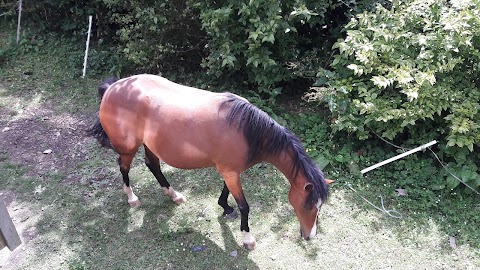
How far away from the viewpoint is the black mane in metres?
3.06

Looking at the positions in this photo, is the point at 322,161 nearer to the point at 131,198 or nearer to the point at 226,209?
the point at 226,209

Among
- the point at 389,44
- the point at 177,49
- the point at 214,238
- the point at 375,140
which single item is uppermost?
the point at 389,44

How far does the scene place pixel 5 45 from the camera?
709 centimetres

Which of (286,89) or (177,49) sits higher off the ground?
(177,49)

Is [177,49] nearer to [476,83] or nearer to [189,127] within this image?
[189,127]

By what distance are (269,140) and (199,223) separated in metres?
1.23

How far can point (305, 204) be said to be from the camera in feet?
10.2

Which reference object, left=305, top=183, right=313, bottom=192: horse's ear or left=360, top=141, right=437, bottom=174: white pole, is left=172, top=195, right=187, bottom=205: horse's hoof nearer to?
left=305, top=183, right=313, bottom=192: horse's ear

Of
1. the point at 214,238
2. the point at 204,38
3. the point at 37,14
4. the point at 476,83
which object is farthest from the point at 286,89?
the point at 37,14

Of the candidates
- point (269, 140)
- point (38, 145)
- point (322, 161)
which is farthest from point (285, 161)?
point (38, 145)

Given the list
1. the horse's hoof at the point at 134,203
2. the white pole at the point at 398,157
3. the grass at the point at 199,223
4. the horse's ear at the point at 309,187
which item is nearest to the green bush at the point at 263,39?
the grass at the point at 199,223

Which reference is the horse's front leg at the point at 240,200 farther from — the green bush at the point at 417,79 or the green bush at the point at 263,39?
the green bush at the point at 263,39

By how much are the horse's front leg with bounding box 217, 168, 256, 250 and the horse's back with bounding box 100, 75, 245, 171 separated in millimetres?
151

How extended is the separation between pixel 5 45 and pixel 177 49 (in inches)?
134
